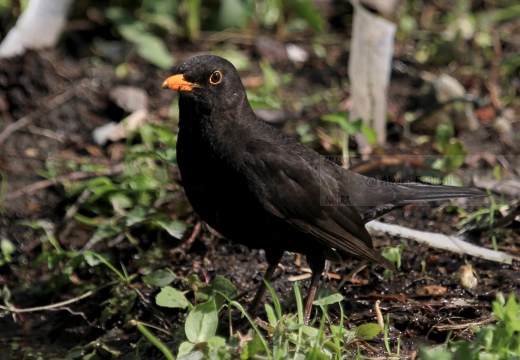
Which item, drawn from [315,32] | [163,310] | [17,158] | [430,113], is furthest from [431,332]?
[315,32]

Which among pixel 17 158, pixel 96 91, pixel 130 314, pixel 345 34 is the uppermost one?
pixel 345 34

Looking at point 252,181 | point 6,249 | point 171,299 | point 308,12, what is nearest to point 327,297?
point 252,181

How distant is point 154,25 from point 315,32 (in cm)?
170

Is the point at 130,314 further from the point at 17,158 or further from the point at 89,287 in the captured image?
the point at 17,158

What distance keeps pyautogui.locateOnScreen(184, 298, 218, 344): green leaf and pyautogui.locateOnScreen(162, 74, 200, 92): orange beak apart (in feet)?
4.37

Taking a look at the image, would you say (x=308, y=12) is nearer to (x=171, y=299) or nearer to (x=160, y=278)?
(x=160, y=278)

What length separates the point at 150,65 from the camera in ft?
27.2

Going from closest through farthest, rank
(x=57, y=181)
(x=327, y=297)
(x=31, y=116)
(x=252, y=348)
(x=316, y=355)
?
(x=316, y=355) → (x=252, y=348) → (x=327, y=297) → (x=57, y=181) → (x=31, y=116)

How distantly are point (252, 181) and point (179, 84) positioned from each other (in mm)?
740

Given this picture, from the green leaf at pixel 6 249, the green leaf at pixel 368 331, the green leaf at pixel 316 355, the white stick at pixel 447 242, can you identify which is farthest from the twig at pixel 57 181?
the green leaf at pixel 316 355

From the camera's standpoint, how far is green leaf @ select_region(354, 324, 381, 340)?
4434mm

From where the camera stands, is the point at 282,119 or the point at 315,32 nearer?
the point at 282,119

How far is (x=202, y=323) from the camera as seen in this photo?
4348 mm

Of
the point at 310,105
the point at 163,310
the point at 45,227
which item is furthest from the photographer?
the point at 310,105
